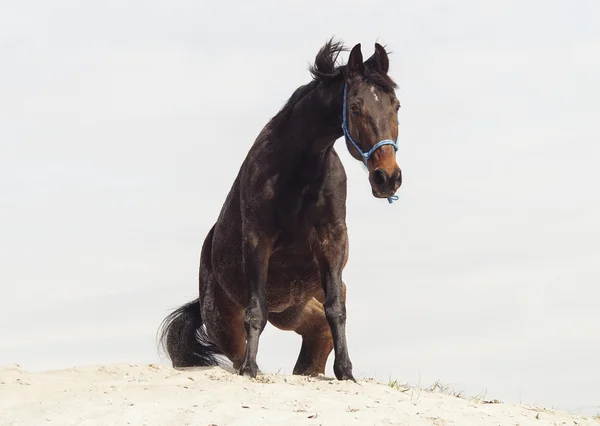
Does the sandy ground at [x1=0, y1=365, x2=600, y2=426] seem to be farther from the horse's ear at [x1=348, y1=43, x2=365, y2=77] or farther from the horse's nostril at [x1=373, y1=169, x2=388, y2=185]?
the horse's ear at [x1=348, y1=43, x2=365, y2=77]

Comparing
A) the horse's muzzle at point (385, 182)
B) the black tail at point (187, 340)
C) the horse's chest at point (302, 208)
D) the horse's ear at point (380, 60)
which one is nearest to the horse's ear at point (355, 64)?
the horse's ear at point (380, 60)

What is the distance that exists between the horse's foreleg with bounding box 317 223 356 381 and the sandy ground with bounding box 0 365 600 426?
0.23m

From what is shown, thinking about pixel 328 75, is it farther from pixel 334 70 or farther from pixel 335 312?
pixel 335 312

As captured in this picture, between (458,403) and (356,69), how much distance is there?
118 inches

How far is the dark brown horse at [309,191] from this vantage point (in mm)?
9031

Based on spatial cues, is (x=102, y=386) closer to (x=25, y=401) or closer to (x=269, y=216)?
(x=25, y=401)

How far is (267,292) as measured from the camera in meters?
10.3

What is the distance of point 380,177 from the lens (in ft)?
28.7

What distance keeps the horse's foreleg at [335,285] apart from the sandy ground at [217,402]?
8.9 inches

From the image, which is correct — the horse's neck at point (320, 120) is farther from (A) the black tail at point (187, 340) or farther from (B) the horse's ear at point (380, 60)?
(A) the black tail at point (187, 340)

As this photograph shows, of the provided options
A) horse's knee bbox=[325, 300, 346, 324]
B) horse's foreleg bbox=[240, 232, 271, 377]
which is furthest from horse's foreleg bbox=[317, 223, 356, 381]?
horse's foreleg bbox=[240, 232, 271, 377]

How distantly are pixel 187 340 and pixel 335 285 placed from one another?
122 inches

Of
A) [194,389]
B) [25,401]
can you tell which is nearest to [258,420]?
[194,389]

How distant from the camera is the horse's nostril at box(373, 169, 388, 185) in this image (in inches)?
343
